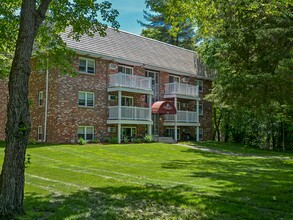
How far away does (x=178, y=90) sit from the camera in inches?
1283

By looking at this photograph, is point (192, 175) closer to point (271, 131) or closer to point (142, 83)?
point (142, 83)

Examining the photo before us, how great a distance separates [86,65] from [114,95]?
11.7 ft

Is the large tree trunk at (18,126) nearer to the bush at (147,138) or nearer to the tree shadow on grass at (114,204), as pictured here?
the tree shadow on grass at (114,204)

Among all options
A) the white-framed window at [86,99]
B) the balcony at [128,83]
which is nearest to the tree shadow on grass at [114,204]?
the white-framed window at [86,99]

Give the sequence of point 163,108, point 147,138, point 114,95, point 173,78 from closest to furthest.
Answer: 1. point 114,95
2. point 147,138
3. point 163,108
4. point 173,78

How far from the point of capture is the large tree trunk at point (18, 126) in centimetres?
658

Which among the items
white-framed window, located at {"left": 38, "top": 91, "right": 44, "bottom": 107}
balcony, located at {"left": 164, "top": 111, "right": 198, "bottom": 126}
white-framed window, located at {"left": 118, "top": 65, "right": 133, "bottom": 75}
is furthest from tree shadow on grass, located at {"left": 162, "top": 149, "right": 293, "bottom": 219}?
balcony, located at {"left": 164, "top": 111, "right": 198, "bottom": 126}

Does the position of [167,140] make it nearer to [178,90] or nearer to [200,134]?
[178,90]

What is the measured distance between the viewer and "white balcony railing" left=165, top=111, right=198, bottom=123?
1284 inches

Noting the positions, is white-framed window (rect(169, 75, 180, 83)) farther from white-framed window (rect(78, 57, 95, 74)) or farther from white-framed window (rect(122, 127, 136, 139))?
white-framed window (rect(78, 57, 95, 74))

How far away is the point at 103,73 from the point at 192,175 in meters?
16.9

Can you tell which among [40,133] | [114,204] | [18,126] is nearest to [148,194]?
[114,204]

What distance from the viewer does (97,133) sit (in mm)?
26719

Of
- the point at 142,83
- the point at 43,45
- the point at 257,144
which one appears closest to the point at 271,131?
the point at 257,144
